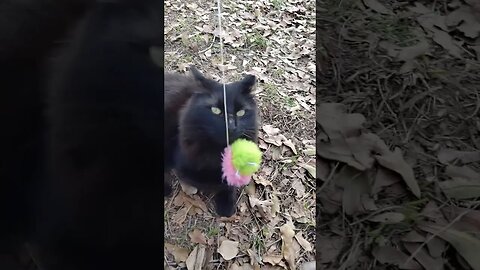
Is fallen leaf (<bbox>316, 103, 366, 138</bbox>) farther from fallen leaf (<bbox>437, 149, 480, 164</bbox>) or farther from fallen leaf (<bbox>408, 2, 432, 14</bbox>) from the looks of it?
fallen leaf (<bbox>408, 2, 432, 14</bbox>)

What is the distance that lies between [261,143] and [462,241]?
0.35 metres

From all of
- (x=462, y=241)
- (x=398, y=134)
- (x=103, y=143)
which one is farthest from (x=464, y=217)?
(x=103, y=143)

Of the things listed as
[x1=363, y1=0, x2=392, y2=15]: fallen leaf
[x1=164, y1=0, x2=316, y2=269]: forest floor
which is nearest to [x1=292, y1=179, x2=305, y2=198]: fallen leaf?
[x1=164, y1=0, x2=316, y2=269]: forest floor

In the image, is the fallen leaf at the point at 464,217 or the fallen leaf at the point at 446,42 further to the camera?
the fallen leaf at the point at 446,42

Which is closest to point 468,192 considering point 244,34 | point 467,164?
point 467,164

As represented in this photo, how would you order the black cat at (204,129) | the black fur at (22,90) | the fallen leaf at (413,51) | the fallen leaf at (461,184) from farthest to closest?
the fallen leaf at (413,51)
the fallen leaf at (461,184)
the black cat at (204,129)
the black fur at (22,90)

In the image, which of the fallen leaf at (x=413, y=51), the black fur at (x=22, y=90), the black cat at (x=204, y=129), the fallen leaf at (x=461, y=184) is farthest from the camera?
the fallen leaf at (x=413, y=51)

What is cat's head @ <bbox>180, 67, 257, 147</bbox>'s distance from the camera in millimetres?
818

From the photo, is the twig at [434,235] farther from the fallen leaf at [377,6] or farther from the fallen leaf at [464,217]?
the fallen leaf at [377,6]

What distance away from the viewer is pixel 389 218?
2.90 feet

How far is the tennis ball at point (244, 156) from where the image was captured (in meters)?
0.82

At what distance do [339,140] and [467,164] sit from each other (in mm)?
234

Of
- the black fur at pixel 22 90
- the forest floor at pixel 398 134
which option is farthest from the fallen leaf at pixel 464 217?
the black fur at pixel 22 90

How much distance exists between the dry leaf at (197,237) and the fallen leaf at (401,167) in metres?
0.33
